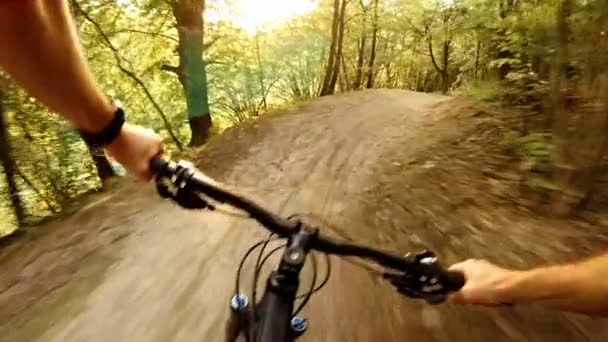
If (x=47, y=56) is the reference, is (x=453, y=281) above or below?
below

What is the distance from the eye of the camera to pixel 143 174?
1835mm

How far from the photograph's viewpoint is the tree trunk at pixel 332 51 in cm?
1337

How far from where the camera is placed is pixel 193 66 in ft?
32.7

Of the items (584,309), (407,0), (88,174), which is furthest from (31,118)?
(407,0)

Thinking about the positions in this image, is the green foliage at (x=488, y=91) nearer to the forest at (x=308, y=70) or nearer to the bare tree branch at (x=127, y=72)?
the forest at (x=308, y=70)

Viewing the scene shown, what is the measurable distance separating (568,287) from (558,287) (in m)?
0.02

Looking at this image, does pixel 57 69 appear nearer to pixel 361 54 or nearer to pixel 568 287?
pixel 568 287

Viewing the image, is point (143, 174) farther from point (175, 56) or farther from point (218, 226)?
point (175, 56)

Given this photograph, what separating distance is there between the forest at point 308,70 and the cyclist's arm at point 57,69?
3.25 metres

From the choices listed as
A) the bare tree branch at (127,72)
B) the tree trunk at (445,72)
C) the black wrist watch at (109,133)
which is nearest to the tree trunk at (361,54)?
the tree trunk at (445,72)

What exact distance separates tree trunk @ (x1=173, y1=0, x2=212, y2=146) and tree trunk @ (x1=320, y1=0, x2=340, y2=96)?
386 cm

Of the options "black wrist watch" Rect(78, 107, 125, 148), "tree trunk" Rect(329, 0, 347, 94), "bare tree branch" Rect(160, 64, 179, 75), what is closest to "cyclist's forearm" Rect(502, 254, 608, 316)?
"black wrist watch" Rect(78, 107, 125, 148)

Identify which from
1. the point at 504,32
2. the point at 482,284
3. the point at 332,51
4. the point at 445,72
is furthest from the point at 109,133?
→ the point at 445,72

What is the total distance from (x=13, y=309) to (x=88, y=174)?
4101 mm
